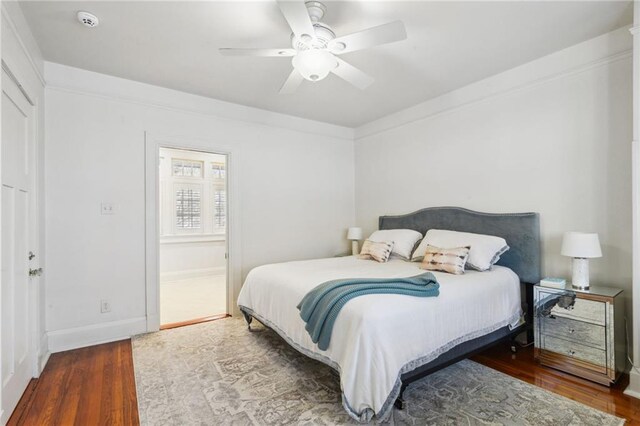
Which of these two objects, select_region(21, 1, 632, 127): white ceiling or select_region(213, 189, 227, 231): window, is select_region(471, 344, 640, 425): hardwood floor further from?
select_region(213, 189, 227, 231): window

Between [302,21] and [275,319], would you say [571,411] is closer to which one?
[275,319]

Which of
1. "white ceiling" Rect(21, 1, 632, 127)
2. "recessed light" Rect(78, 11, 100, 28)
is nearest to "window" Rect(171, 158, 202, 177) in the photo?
"white ceiling" Rect(21, 1, 632, 127)

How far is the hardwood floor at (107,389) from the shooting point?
197 cm

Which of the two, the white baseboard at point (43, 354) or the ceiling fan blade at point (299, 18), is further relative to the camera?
the white baseboard at point (43, 354)

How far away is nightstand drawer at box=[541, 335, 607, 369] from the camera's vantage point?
7.57 feet

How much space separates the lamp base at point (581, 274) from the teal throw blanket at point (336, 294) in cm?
121

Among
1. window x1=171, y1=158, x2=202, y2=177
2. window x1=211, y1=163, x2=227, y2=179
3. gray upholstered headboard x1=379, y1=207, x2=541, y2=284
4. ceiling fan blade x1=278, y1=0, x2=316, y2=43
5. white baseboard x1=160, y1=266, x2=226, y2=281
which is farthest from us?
window x1=211, y1=163, x2=227, y2=179

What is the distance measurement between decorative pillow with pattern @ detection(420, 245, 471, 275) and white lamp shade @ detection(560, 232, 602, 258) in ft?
2.47

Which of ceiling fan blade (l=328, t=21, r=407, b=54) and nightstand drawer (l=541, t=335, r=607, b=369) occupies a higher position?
ceiling fan blade (l=328, t=21, r=407, b=54)

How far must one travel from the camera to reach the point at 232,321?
375cm

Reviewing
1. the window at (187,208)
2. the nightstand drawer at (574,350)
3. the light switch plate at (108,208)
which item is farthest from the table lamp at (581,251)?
the window at (187,208)

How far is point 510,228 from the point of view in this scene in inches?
122

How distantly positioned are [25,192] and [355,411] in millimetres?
2804

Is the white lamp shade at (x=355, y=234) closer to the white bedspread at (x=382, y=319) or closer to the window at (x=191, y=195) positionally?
the white bedspread at (x=382, y=319)
